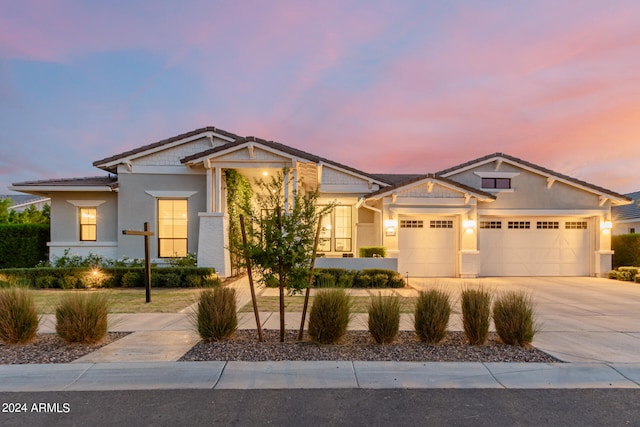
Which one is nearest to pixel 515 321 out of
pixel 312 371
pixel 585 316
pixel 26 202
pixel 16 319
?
pixel 312 371

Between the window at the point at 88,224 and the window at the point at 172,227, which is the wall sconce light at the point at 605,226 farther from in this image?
the window at the point at 88,224

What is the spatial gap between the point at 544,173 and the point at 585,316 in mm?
9396

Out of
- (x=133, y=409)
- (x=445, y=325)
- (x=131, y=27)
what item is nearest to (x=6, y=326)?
(x=133, y=409)

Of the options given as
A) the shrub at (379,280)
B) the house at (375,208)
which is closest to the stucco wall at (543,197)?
the house at (375,208)

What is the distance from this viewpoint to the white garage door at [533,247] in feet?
48.9

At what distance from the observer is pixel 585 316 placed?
763 centimetres

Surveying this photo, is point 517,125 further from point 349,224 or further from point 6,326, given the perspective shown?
point 6,326

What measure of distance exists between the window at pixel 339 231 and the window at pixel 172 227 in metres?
6.32

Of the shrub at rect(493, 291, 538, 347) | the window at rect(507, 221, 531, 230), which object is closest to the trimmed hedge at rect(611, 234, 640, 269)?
the window at rect(507, 221, 531, 230)

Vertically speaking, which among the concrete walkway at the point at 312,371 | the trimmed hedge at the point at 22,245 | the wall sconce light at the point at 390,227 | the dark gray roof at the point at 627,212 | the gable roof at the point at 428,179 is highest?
the gable roof at the point at 428,179

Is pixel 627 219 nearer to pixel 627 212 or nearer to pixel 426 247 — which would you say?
pixel 627 212

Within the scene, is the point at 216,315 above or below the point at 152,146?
below

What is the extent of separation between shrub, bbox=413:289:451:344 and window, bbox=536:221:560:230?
40.6ft

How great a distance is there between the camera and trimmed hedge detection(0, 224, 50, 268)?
1377cm
